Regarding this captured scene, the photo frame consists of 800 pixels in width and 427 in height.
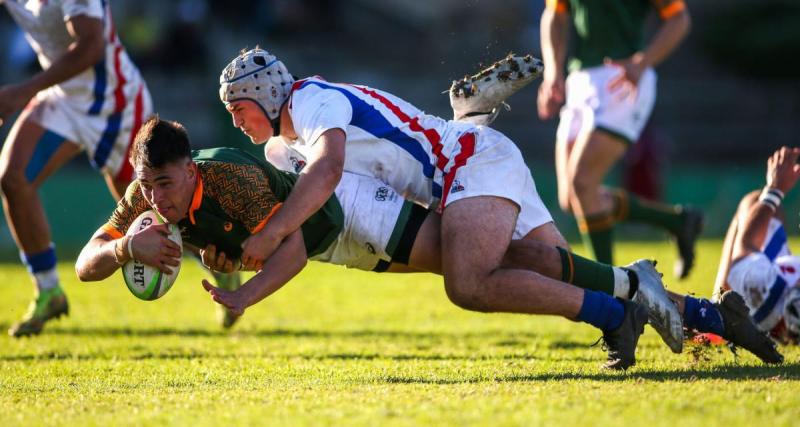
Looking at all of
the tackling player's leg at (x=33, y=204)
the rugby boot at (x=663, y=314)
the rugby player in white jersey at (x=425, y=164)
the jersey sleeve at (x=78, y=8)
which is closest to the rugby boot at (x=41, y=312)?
the tackling player's leg at (x=33, y=204)

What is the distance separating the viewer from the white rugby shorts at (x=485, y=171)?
17.8 ft

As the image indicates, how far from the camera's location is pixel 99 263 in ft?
16.6

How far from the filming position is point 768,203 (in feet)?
19.9

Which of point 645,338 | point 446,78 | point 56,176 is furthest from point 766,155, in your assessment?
point 645,338

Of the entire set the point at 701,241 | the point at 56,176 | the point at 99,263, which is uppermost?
the point at 99,263

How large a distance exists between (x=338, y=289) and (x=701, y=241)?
5.27m

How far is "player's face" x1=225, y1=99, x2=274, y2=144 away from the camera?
5.46 metres

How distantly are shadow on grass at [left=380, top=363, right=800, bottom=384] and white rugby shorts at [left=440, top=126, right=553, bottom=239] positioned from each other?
82cm

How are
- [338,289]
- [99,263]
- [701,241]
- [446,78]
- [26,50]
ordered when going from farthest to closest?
[446,78]
[26,50]
[701,241]
[338,289]
[99,263]

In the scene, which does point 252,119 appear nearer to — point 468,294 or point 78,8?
point 468,294

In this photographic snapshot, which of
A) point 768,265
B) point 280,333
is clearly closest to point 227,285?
point 280,333

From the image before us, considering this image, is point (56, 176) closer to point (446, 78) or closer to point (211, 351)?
point (446, 78)

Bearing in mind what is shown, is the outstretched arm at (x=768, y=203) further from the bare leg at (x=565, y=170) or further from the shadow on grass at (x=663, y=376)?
the bare leg at (x=565, y=170)

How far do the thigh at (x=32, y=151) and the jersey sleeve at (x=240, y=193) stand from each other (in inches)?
109
